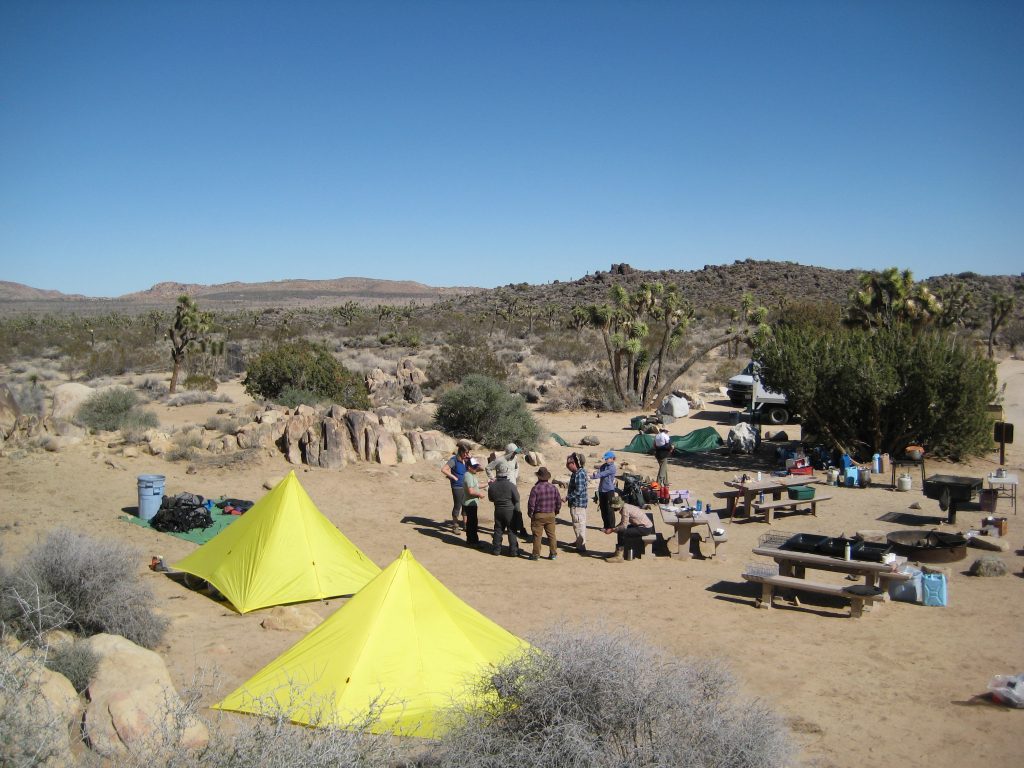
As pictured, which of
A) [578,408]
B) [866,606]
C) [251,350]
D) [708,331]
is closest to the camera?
[866,606]

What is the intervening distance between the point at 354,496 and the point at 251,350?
29.4 meters

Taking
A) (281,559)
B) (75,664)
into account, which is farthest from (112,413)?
(75,664)

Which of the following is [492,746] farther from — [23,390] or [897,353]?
[23,390]

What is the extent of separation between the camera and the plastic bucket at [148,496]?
500 inches

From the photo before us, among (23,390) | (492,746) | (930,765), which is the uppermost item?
(23,390)

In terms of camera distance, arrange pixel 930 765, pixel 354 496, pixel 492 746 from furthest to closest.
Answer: pixel 354 496, pixel 930 765, pixel 492 746

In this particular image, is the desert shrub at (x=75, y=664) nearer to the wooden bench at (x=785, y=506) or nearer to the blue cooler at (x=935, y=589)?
the blue cooler at (x=935, y=589)

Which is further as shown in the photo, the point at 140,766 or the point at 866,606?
the point at 866,606

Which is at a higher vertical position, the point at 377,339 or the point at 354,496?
the point at 377,339

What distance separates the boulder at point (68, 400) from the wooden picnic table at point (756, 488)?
15.8 m

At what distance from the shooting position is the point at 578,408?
29.6 meters

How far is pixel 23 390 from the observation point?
22438 mm

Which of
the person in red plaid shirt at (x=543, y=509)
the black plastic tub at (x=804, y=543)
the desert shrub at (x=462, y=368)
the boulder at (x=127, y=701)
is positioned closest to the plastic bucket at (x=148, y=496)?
the person in red plaid shirt at (x=543, y=509)

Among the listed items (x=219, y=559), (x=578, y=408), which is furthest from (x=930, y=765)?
(x=578, y=408)
